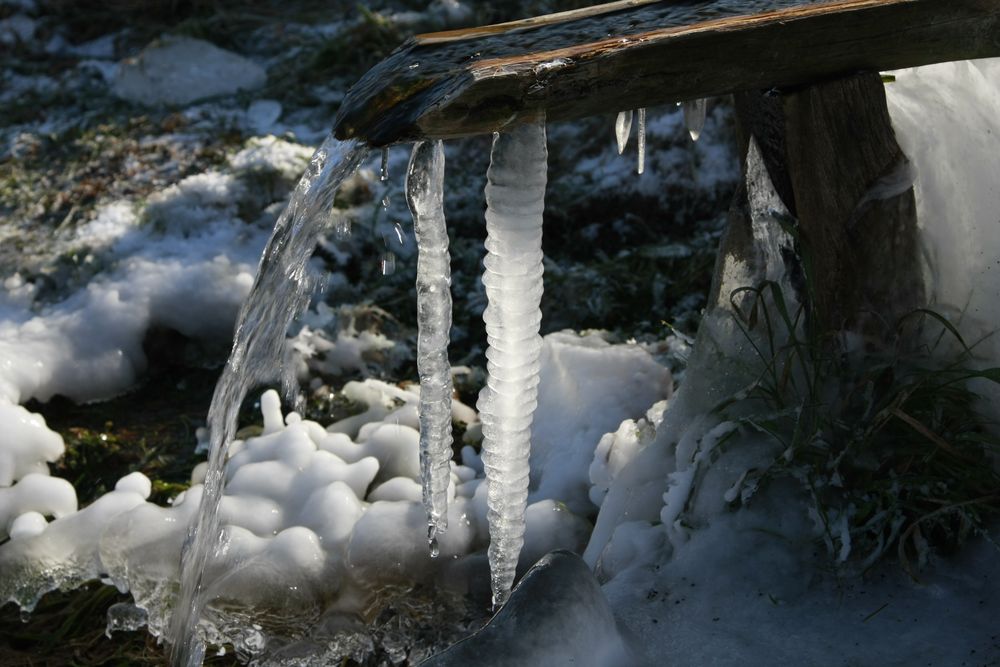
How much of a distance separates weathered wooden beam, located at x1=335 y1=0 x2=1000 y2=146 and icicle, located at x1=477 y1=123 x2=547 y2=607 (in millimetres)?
102

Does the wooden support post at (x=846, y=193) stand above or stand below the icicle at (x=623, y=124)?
below

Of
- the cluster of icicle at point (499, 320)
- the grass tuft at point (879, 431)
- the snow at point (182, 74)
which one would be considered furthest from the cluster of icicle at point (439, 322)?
the snow at point (182, 74)

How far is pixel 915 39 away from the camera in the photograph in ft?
6.19

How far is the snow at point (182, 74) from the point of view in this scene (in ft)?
17.7

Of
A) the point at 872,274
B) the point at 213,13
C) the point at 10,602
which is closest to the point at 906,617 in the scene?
the point at 872,274

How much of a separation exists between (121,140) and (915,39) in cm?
392

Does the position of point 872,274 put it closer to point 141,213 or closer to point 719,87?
point 719,87

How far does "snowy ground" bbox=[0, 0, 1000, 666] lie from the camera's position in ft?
6.51

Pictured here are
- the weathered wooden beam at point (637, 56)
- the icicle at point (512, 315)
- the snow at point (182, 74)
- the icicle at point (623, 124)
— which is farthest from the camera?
the snow at point (182, 74)

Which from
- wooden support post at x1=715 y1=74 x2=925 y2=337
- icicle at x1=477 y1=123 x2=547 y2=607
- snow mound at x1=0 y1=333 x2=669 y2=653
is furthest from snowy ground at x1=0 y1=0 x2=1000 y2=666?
icicle at x1=477 y1=123 x2=547 y2=607

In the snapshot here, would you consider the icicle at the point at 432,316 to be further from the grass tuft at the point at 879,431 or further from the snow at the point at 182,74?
the snow at the point at 182,74

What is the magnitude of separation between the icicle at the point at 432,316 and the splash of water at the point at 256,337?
0.12 meters

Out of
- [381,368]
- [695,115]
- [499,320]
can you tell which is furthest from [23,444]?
[695,115]

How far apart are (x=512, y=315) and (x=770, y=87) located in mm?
626
